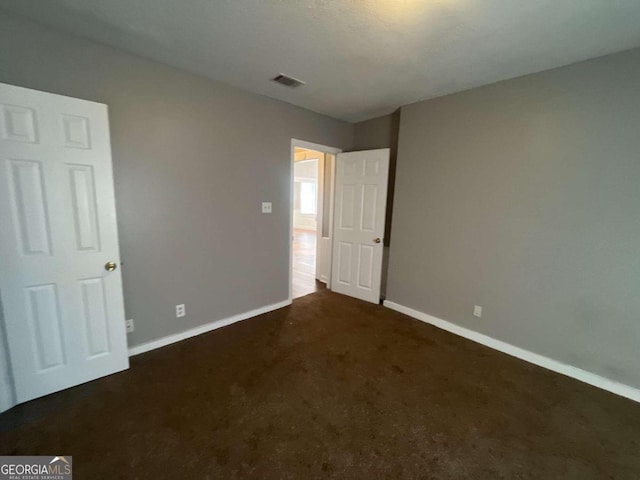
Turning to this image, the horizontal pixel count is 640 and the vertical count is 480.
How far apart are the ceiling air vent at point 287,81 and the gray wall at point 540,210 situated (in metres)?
1.36

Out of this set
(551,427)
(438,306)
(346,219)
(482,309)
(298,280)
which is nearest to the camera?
(551,427)

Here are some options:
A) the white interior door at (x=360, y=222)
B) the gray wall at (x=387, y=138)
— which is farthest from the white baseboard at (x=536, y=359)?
the gray wall at (x=387, y=138)

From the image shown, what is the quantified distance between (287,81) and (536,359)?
3462mm

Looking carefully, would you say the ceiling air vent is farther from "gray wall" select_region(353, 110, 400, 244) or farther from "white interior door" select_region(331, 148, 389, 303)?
"gray wall" select_region(353, 110, 400, 244)

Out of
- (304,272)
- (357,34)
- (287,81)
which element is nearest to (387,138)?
(287,81)

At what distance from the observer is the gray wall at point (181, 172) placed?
6.15 ft

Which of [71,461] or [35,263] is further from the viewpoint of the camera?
[35,263]

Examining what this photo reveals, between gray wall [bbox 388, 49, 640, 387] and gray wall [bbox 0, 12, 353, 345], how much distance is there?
1.70 m

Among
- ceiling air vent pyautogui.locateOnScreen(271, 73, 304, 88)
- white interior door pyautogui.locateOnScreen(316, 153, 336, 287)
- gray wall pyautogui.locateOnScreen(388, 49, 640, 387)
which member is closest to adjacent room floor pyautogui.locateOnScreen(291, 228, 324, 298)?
white interior door pyautogui.locateOnScreen(316, 153, 336, 287)

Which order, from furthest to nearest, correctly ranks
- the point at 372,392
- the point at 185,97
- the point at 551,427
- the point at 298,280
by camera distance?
the point at 298,280
the point at 185,97
the point at 372,392
the point at 551,427

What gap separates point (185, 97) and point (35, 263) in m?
1.71

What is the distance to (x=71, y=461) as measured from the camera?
138 cm

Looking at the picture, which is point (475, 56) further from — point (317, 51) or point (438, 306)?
point (438, 306)

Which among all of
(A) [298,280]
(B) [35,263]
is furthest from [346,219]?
(B) [35,263]
